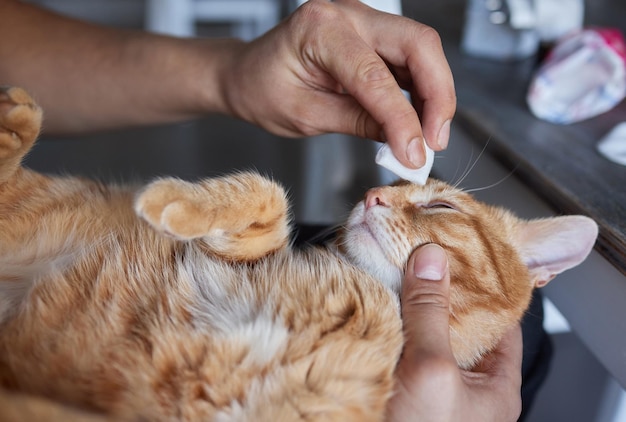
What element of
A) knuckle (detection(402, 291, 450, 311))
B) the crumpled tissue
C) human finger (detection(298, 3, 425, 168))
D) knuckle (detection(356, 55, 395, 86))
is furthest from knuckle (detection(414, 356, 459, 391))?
the crumpled tissue

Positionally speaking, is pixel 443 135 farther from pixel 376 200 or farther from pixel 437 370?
pixel 437 370

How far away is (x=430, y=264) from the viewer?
35.8 inches

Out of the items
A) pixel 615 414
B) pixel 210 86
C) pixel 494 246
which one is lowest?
pixel 615 414

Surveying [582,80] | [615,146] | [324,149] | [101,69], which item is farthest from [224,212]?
[324,149]

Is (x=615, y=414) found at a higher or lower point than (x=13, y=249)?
lower

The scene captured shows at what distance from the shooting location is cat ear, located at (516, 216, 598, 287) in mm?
1033

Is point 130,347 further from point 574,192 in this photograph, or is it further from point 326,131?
point 574,192

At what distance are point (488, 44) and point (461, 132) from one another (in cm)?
55

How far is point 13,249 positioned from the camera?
38.9 inches

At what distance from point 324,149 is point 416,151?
67.9 inches

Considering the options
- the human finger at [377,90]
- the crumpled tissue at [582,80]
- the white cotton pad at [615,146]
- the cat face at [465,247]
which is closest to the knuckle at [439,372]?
the cat face at [465,247]

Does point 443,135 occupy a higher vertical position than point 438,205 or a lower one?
higher

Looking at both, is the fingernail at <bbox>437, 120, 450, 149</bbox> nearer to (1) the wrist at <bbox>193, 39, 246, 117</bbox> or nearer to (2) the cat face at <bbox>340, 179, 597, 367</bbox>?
(2) the cat face at <bbox>340, 179, 597, 367</bbox>

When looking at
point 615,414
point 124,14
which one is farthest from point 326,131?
point 124,14
